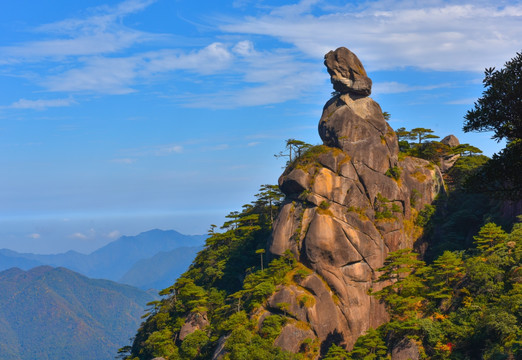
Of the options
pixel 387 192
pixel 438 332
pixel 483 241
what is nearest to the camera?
pixel 438 332

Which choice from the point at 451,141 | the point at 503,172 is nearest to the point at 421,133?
the point at 451,141

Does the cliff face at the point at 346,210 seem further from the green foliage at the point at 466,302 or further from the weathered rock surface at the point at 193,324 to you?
the weathered rock surface at the point at 193,324

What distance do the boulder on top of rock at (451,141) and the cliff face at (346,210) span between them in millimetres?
9585

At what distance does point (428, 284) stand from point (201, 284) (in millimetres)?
31892

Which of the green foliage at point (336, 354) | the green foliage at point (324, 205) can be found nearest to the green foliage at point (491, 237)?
the green foliage at point (324, 205)

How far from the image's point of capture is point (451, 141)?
266ft

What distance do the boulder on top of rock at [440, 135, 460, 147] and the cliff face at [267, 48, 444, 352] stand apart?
31.4ft

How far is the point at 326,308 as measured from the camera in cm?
6084

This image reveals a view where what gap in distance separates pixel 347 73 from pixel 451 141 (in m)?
20.0

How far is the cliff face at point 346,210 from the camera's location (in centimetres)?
6125

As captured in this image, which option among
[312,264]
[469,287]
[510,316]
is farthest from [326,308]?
[510,316]

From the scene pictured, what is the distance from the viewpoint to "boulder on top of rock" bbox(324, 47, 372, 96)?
7112 centimetres

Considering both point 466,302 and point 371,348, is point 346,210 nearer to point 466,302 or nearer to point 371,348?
point 371,348

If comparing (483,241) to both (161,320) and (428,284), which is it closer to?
(428,284)
